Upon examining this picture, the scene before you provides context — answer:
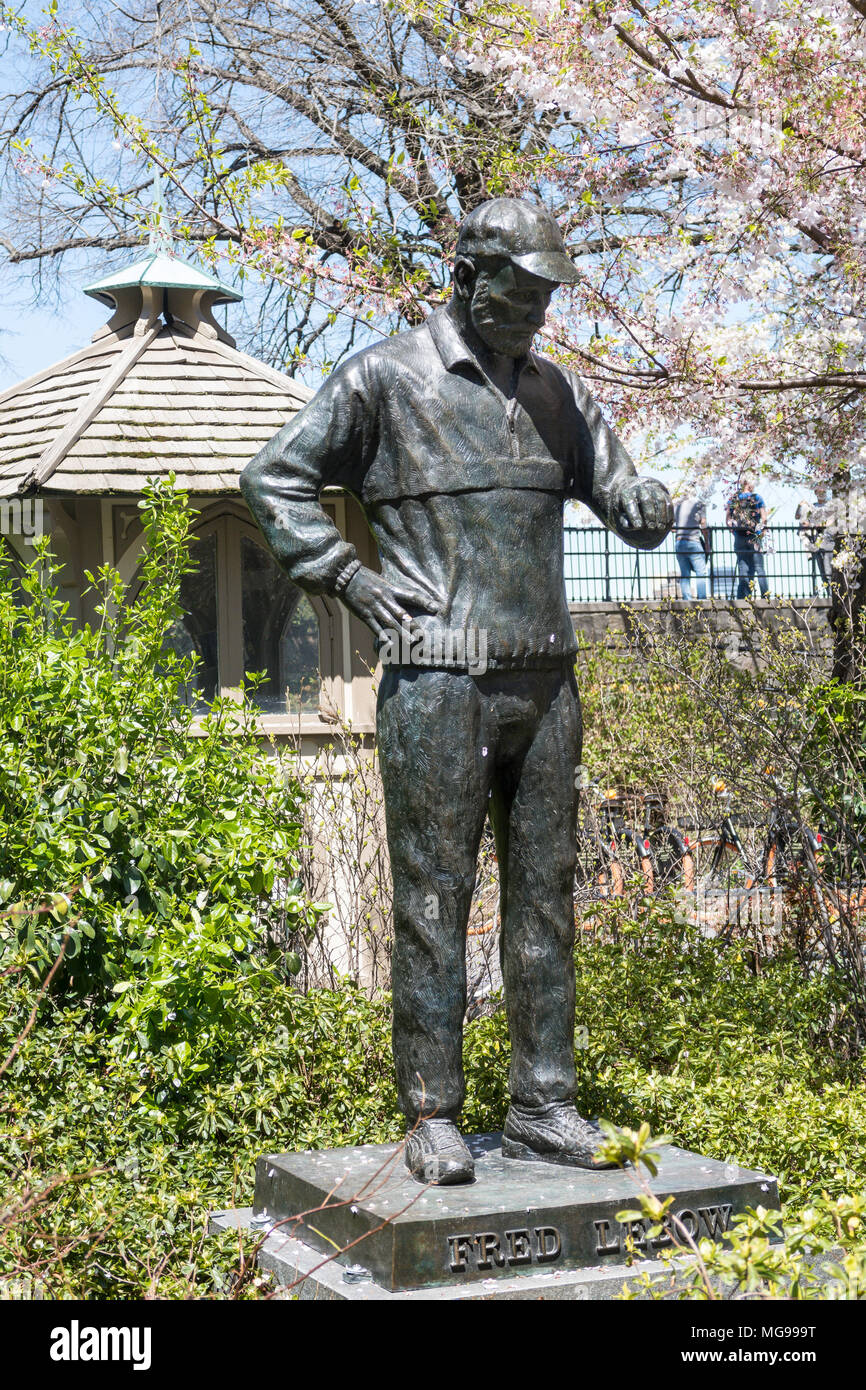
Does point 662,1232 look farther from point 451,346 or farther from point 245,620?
point 245,620

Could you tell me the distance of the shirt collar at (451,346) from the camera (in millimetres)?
4012

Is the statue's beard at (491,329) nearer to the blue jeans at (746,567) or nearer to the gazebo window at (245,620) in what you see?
the gazebo window at (245,620)

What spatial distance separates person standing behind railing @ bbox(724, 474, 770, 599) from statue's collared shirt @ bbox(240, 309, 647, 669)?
199 inches

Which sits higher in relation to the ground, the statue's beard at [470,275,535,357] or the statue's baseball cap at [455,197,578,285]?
the statue's baseball cap at [455,197,578,285]

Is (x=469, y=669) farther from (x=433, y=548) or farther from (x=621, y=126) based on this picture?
(x=621, y=126)

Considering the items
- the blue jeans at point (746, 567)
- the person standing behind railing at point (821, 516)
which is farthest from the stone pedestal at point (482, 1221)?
the blue jeans at point (746, 567)

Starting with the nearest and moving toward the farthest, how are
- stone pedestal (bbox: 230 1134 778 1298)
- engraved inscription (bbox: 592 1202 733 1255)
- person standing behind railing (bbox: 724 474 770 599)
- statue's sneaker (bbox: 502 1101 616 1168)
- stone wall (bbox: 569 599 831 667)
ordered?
1. stone pedestal (bbox: 230 1134 778 1298)
2. engraved inscription (bbox: 592 1202 733 1255)
3. statue's sneaker (bbox: 502 1101 616 1168)
4. stone wall (bbox: 569 599 831 667)
5. person standing behind railing (bbox: 724 474 770 599)

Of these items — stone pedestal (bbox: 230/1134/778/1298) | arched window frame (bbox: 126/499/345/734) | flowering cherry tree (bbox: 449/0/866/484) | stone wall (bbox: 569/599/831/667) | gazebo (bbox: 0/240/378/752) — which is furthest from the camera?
arched window frame (bbox: 126/499/345/734)

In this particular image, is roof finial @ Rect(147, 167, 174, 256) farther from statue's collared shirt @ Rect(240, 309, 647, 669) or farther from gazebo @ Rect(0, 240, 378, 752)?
statue's collared shirt @ Rect(240, 309, 647, 669)

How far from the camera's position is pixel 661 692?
35.7 ft

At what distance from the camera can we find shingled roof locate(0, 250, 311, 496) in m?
8.15

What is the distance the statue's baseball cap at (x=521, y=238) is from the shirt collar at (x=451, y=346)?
0.22 metres

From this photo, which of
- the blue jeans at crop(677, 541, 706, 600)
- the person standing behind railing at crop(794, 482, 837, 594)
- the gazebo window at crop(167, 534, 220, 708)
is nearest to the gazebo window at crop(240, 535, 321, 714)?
the gazebo window at crop(167, 534, 220, 708)

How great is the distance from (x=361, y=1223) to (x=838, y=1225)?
112cm
